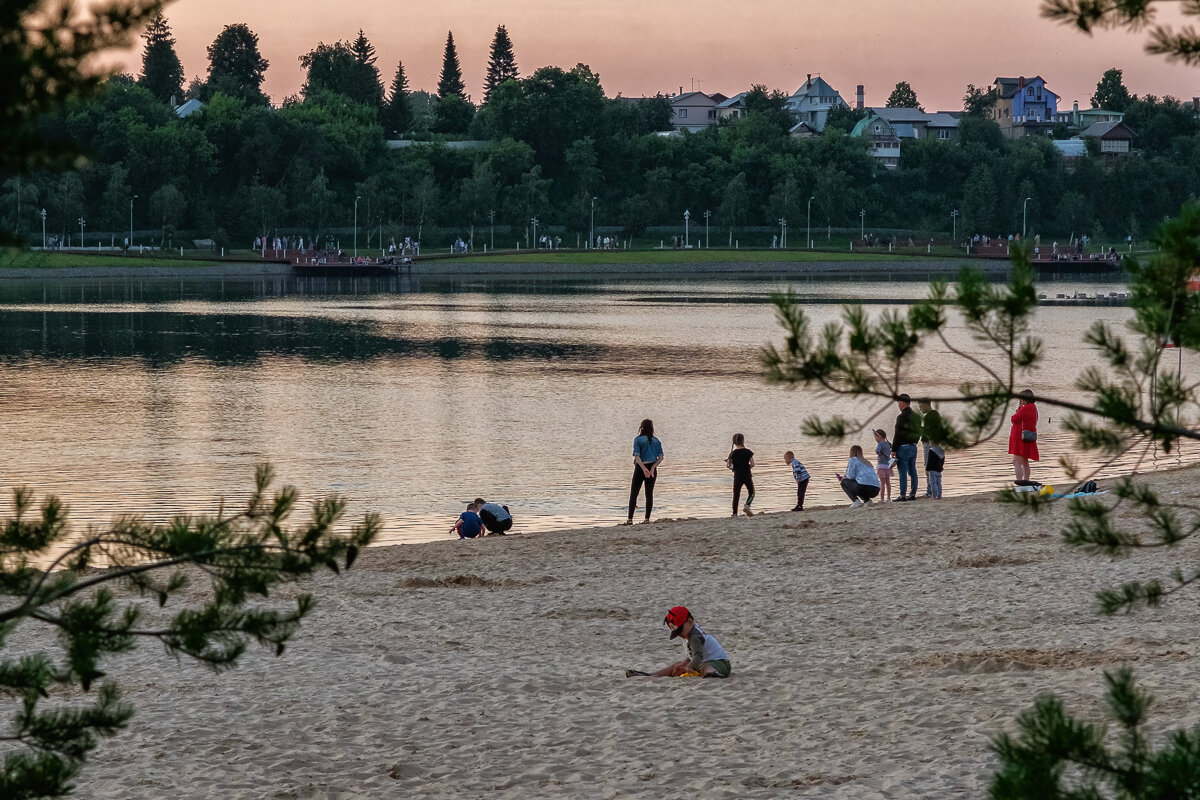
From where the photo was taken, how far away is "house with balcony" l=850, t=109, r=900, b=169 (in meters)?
189

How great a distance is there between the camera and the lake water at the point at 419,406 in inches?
1089

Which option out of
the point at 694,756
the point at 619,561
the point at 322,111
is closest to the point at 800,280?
the point at 322,111

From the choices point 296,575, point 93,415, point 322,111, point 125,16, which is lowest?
point 93,415

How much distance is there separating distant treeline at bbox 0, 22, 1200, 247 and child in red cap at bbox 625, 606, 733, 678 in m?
114

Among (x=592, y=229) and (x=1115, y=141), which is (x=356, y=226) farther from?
(x=1115, y=141)

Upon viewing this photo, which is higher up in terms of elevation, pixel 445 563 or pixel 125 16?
pixel 125 16

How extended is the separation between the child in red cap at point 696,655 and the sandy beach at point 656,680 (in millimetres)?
162

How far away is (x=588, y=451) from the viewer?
111 ft

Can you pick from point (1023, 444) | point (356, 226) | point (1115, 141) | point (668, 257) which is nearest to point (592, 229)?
point (668, 257)

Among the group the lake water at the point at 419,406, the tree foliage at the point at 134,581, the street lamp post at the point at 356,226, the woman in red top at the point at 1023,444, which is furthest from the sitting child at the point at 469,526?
the street lamp post at the point at 356,226

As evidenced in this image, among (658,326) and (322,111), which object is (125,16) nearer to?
(658,326)

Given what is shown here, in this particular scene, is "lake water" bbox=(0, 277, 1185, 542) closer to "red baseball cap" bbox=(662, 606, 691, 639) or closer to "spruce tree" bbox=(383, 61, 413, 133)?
"red baseball cap" bbox=(662, 606, 691, 639)

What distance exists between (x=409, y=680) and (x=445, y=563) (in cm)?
657

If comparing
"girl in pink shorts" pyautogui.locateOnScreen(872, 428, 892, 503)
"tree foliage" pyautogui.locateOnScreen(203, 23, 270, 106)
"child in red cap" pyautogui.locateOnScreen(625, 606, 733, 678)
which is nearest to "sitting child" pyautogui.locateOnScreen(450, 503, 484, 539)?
"girl in pink shorts" pyautogui.locateOnScreen(872, 428, 892, 503)
